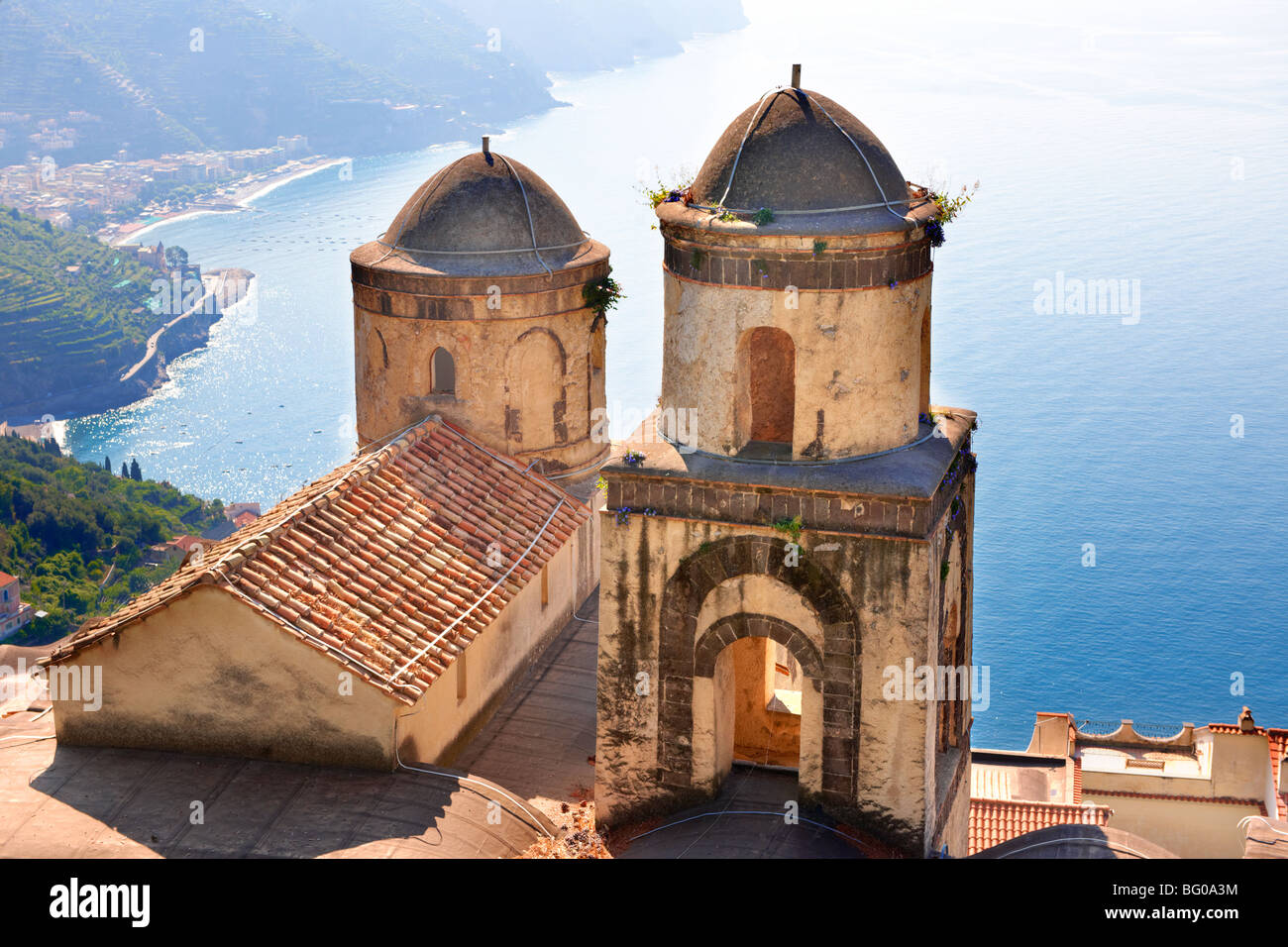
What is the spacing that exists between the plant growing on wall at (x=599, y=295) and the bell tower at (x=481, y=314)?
5 centimetres

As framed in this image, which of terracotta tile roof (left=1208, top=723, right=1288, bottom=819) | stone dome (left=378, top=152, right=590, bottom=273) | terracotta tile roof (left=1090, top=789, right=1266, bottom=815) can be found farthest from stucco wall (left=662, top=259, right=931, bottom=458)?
terracotta tile roof (left=1090, top=789, right=1266, bottom=815)

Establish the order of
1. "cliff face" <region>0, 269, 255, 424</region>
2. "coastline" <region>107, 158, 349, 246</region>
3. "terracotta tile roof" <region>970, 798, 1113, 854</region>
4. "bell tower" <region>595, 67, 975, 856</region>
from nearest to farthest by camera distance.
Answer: "bell tower" <region>595, 67, 975, 856</region> < "terracotta tile roof" <region>970, 798, 1113, 854</region> < "cliff face" <region>0, 269, 255, 424</region> < "coastline" <region>107, 158, 349, 246</region>

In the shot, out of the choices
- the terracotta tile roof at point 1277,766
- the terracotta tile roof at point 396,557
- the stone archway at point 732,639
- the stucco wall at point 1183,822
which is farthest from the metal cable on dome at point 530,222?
the terracotta tile roof at point 1277,766

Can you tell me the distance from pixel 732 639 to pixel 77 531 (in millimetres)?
60304

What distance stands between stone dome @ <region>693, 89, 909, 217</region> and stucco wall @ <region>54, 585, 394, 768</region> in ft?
20.3

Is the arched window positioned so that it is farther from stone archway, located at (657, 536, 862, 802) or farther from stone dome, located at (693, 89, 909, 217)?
stone archway, located at (657, 536, 862, 802)

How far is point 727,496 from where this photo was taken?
13.2 metres

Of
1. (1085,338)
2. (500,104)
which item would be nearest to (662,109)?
(500,104)

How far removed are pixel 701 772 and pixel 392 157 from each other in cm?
11479

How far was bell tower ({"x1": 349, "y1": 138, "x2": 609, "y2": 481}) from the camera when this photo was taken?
790 inches

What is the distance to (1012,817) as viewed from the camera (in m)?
28.0

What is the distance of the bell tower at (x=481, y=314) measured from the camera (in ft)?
65.9

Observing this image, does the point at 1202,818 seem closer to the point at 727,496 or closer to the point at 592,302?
the point at 592,302

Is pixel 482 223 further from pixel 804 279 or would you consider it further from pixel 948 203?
pixel 804 279
